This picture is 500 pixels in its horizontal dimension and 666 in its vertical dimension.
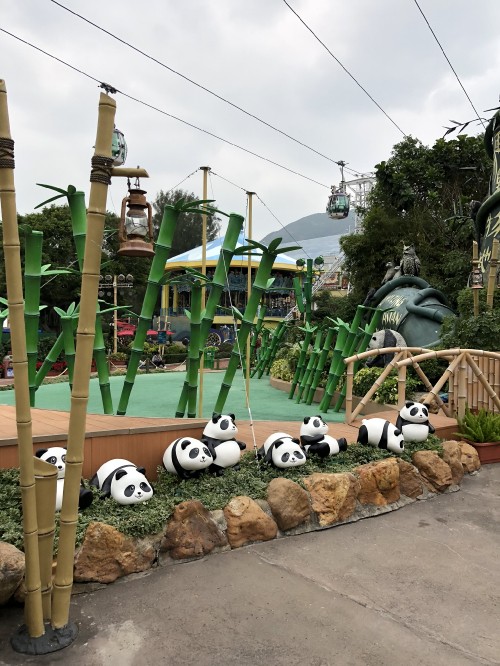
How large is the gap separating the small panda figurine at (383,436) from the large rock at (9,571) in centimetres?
326

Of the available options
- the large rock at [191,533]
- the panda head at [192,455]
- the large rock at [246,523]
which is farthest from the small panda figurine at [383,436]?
the large rock at [191,533]

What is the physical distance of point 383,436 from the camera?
507 centimetres

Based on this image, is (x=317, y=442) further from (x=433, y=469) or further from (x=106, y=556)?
(x=106, y=556)

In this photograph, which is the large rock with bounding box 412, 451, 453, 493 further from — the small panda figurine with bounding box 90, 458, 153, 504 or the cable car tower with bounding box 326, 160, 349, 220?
the cable car tower with bounding box 326, 160, 349, 220

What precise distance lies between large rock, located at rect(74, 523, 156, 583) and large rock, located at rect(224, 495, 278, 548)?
0.63m

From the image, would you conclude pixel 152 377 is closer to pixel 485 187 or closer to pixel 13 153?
pixel 13 153

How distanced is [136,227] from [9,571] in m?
2.00

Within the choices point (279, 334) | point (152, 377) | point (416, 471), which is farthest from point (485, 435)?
point (152, 377)

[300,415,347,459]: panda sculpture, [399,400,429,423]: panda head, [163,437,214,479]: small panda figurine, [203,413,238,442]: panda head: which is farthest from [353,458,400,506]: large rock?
[163,437,214,479]: small panda figurine

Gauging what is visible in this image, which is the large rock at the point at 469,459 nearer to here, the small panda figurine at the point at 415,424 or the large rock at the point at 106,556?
the small panda figurine at the point at 415,424

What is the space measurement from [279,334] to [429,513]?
759cm

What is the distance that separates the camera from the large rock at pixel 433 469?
197 inches

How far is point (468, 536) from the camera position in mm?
4062

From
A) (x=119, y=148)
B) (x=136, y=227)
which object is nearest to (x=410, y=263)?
(x=119, y=148)
